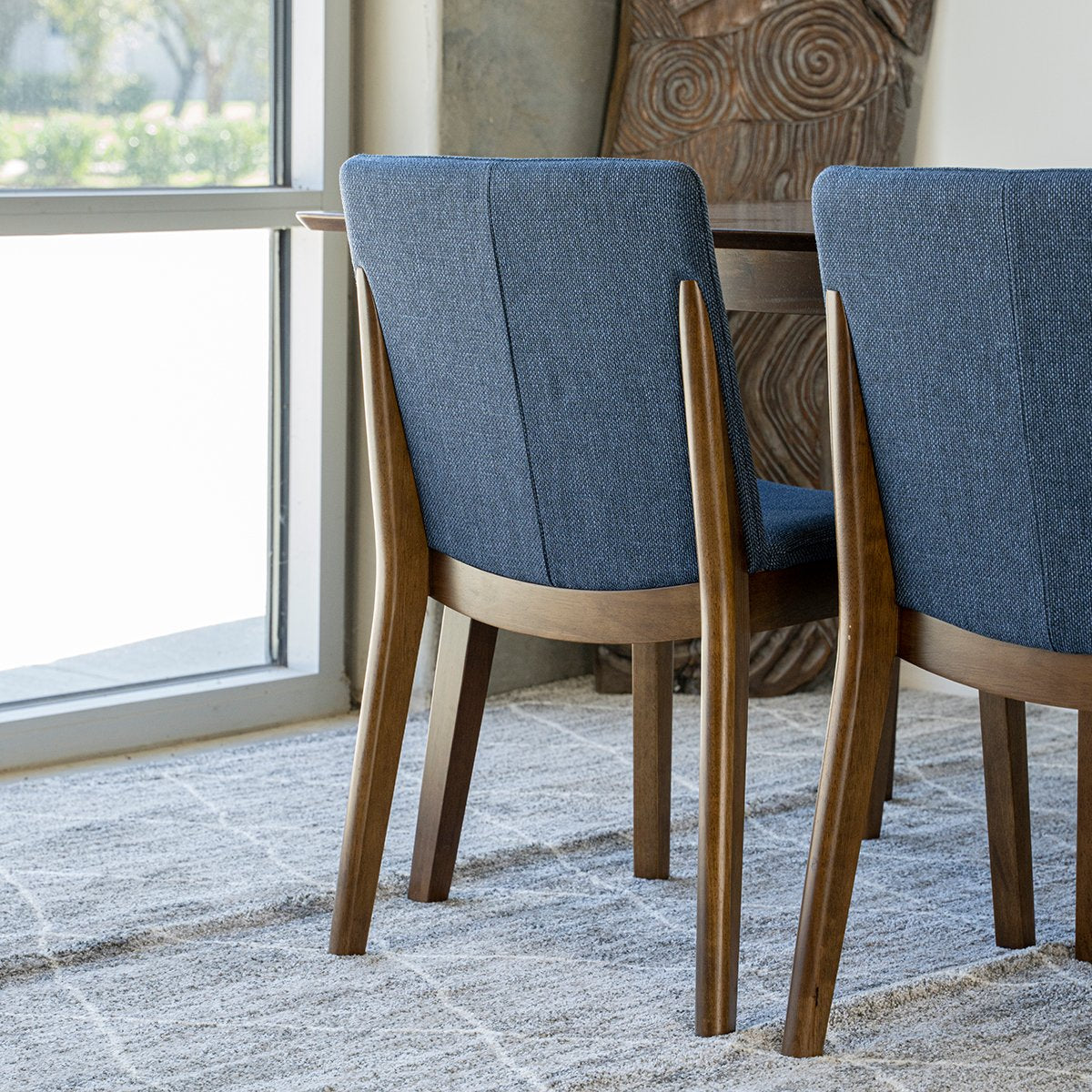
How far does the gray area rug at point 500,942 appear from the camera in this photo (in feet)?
5.41

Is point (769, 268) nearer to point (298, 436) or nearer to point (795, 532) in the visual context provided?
point (795, 532)

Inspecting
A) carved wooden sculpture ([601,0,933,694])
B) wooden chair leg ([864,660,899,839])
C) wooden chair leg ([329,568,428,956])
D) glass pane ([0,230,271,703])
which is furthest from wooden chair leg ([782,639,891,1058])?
glass pane ([0,230,271,703])

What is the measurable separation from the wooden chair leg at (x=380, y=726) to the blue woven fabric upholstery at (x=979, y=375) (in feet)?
1.86

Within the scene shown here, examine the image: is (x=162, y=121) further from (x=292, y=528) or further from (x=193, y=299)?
(x=292, y=528)

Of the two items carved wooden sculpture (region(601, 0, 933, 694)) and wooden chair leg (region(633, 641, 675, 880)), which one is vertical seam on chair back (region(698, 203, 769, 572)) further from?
carved wooden sculpture (region(601, 0, 933, 694))

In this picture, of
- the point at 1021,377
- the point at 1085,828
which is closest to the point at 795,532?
the point at 1021,377

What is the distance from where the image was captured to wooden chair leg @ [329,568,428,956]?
6.08 feet

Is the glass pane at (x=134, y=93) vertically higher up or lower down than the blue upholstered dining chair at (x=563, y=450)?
higher up

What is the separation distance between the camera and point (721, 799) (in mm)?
1639

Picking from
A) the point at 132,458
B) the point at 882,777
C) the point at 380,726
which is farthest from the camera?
the point at 132,458

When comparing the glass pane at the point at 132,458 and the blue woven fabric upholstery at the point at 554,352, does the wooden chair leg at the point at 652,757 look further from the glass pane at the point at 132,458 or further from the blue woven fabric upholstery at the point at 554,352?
the glass pane at the point at 132,458

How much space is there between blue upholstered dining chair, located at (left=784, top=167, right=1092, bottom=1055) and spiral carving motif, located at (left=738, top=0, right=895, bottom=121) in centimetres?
152

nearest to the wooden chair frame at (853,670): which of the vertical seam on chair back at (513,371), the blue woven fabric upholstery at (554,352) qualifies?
the blue woven fabric upholstery at (554,352)

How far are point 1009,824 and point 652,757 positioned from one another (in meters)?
0.44
